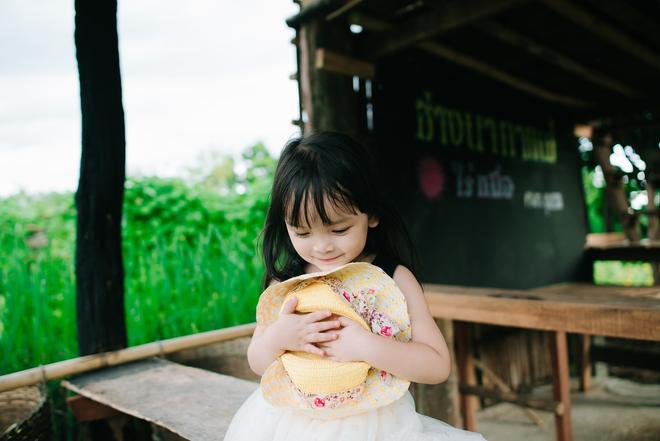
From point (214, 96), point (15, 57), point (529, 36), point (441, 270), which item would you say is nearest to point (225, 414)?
point (441, 270)

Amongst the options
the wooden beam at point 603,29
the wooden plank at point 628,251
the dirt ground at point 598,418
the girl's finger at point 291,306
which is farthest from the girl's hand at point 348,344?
the wooden plank at point 628,251

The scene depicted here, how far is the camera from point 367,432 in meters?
1.16

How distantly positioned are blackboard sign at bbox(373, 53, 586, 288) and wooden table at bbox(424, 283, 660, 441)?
783 mm

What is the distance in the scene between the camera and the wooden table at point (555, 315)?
211 cm

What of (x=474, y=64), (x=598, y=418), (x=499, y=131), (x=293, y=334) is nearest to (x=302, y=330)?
(x=293, y=334)

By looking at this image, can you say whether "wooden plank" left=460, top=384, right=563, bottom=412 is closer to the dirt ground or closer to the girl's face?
the dirt ground

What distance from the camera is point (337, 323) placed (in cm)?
113

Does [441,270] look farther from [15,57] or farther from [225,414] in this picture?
[15,57]

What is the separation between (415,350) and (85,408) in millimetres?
1894

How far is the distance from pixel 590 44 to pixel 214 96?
561cm

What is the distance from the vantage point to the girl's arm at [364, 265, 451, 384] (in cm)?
110

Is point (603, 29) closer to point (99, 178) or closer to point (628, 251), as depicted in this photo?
point (628, 251)

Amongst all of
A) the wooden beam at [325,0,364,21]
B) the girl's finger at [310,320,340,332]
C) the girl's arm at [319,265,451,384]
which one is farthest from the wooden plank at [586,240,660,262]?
the girl's finger at [310,320,340,332]

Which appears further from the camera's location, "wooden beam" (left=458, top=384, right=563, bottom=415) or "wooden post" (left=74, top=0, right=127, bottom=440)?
"wooden beam" (left=458, top=384, right=563, bottom=415)
